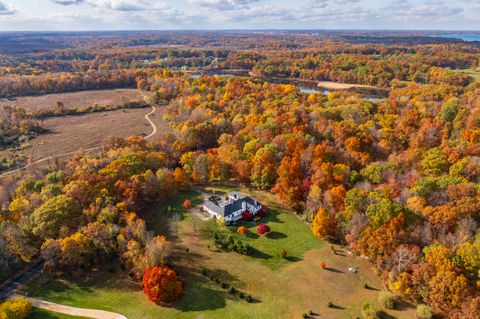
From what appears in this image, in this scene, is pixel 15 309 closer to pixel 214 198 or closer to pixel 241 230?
pixel 241 230

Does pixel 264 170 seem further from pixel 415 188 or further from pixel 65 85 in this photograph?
pixel 65 85

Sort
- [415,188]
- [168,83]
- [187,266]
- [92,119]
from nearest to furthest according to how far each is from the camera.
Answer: [187,266], [415,188], [92,119], [168,83]

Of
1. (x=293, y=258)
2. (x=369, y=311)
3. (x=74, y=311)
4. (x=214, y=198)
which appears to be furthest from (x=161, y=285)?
(x=214, y=198)

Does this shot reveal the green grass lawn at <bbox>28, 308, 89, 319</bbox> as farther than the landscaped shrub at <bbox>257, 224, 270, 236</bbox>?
No

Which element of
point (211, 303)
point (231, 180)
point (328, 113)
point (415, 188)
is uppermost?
point (328, 113)

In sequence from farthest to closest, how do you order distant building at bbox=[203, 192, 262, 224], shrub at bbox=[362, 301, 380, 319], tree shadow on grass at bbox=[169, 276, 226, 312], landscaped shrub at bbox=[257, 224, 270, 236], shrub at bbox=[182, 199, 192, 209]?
shrub at bbox=[182, 199, 192, 209]
distant building at bbox=[203, 192, 262, 224]
landscaped shrub at bbox=[257, 224, 270, 236]
tree shadow on grass at bbox=[169, 276, 226, 312]
shrub at bbox=[362, 301, 380, 319]

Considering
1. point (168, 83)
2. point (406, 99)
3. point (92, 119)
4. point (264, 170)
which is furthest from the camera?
point (168, 83)

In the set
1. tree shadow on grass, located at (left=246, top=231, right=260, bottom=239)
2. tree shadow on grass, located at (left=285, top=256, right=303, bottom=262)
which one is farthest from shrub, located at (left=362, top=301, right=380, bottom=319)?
tree shadow on grass, located at (left=246, top=231, right=260, bottom=239)

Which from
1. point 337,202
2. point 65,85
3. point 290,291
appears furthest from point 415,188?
point 65,85

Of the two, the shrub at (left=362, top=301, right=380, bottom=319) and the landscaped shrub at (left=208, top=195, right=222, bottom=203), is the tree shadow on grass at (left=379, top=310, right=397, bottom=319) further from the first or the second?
the landscaped shrub at (left=208, top=195, right=222, bottom=203)
